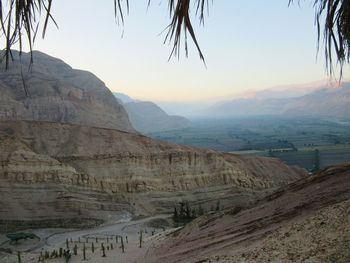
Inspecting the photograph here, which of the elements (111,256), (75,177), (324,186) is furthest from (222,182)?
(324,186)

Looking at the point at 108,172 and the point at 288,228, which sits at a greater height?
the point at 288,228

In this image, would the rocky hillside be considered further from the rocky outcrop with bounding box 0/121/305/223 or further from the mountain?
the rocky outcrop with bounding box 0/121/305/223

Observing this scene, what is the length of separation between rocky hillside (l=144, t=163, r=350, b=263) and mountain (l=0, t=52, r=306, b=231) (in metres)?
23.5

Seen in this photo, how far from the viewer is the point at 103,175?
43.6m

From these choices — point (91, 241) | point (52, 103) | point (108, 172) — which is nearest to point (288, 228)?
point (91, 241)

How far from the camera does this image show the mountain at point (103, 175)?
3616cm

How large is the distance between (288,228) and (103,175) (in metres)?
37.8

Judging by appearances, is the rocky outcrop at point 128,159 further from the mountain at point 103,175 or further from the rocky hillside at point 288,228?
the rocky hillside at point 288,228

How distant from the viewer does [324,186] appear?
10.2 metres

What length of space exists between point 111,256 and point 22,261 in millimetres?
5077

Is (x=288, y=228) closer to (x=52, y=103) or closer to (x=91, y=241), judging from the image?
(x=91, y=241)

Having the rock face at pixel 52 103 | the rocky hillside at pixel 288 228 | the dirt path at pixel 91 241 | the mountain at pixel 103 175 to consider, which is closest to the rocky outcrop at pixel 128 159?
the mountain at pixel 103 175

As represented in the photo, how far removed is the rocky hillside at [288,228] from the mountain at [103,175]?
23.5 m

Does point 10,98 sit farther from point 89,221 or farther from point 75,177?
point 89,221
